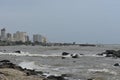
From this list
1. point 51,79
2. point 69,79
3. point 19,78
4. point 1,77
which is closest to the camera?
point 1,77

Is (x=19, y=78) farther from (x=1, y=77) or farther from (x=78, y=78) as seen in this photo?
(x=78, y=78)

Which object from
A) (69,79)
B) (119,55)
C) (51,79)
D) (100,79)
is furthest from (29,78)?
(119,55)

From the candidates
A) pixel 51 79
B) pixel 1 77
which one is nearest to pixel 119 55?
pixel 51 79

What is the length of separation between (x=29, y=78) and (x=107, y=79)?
8.73m

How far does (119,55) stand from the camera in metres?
79.8

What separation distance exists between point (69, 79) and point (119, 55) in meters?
51.3

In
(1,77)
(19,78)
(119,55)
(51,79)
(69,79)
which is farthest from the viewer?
(119,55)

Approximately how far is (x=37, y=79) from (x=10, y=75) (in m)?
1.87

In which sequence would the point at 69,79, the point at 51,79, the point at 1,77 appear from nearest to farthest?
the point at 1,77, the point at 51,79, the point at 69,79

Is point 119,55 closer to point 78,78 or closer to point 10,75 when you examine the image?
point 78,78

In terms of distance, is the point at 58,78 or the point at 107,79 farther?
the point at 107,79

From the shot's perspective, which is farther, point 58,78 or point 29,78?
point 58,78

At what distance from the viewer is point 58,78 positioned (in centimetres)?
2833

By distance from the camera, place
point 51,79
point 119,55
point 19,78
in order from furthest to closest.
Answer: point 119,55 < point 51,79 < point 19,78
